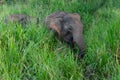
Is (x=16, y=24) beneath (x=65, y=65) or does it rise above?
above

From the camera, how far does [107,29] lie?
4309mm

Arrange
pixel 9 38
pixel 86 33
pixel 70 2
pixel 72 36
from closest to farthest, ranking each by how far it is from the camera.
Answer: pixel 9 38 < pixel 72 36 < pixel 86 33 < pixel 70 2

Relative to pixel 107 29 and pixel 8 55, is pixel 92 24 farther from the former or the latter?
pixel 8 55

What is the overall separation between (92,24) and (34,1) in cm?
165

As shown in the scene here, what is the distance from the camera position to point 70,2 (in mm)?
5719

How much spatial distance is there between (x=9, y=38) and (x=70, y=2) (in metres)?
2.13

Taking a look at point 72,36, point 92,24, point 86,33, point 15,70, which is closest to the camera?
point 15,70

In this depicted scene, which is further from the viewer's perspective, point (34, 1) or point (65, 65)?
point (34, 1)

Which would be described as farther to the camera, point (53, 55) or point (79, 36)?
point (79, 36)

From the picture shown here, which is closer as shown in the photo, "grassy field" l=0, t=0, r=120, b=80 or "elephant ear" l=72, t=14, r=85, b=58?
"grassy field" l=0, t=0, r=120, b=80

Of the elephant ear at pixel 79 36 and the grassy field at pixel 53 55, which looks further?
the elephant ear at pixel 79 36

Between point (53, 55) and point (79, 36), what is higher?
point (79, 36)

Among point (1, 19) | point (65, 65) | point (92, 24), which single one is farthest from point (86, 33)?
point (1, 19)

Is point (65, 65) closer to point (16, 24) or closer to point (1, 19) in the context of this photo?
point (16, 24)
